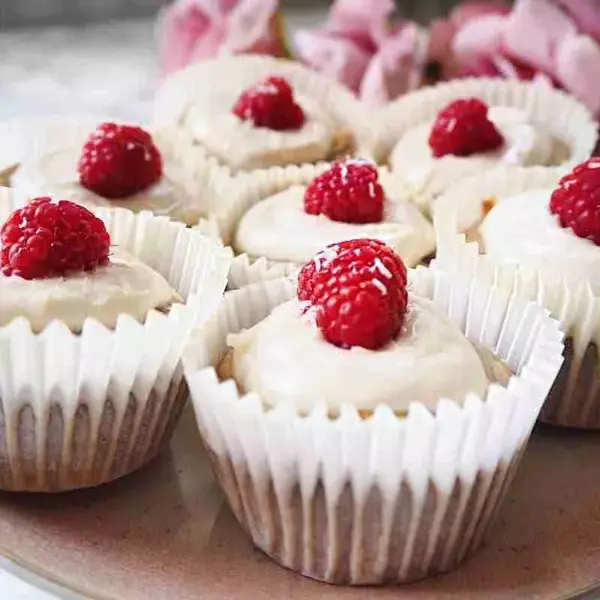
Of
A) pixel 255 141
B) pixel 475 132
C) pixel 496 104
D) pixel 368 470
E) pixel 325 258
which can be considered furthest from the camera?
pixel 496 104

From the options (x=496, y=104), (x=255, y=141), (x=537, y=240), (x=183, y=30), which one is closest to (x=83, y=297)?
(x=537, y=240)

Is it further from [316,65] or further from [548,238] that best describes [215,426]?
[316,65]

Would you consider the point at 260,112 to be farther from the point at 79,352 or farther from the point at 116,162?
the point at 79,352

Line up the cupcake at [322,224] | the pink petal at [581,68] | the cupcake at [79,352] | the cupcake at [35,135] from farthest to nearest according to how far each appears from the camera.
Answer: the pink petal at [581,68], the cupcake at [35,135], the cupcake at [322,224], the cupcake at [79,352]

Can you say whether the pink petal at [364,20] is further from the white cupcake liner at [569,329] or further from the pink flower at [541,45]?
the white cupcake liner at [569,329]

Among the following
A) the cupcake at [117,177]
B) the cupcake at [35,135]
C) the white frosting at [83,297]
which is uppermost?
the white frosting at [83,297]

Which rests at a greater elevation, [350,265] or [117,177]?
[350,265]

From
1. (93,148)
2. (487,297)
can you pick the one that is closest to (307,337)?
(487,297)

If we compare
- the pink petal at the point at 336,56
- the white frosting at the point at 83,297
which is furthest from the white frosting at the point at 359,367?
the pink petal at the point at 336,56
